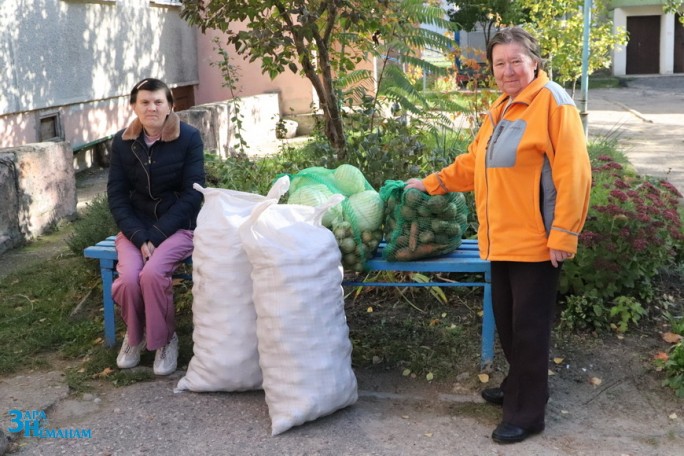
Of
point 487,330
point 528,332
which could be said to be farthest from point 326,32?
point 528,332

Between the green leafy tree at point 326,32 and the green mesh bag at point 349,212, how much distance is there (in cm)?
154

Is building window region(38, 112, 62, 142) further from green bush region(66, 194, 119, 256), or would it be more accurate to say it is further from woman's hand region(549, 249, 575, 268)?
woman's hand region(549, 249, 575, 268)

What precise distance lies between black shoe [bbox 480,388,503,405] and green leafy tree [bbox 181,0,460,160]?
2472 millimetres

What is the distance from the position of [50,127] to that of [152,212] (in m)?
5.58

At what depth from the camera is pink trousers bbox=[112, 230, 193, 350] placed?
4164 mm

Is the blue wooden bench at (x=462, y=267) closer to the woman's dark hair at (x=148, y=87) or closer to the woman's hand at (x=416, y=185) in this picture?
the woman's hand at (x=416, y=185)

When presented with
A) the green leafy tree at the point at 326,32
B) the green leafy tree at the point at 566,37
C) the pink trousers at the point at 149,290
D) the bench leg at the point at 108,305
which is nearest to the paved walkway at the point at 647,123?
the green leafy tree at the point at 566,37

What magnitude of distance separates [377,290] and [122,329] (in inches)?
60.1

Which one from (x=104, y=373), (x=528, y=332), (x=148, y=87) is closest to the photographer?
(x=528, y=332)

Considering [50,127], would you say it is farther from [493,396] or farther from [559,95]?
[559,95]

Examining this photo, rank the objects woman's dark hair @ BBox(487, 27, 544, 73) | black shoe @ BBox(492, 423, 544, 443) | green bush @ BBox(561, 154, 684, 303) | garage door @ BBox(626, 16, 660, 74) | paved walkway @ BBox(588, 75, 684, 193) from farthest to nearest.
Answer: garage door @ BBox(626, 16, 660, 74), paved walkway @ BBox(588, 75, 684, 193), green bush @ BBox(561, 154, 684, 303), black shoe @ BBox(492, 423, 544, 443), woman's dark hair @ BBox(487, 27, 544, 73)

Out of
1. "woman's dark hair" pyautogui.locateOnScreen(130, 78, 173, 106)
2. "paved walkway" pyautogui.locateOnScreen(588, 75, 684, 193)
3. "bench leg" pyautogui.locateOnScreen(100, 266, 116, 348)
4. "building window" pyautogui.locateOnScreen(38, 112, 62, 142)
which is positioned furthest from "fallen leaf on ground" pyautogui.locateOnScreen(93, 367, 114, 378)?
"building window" pyautogui.locateOnScreen(38, 112, 62, 142)

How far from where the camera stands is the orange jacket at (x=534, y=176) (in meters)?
3.21

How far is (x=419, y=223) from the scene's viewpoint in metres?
4.03
